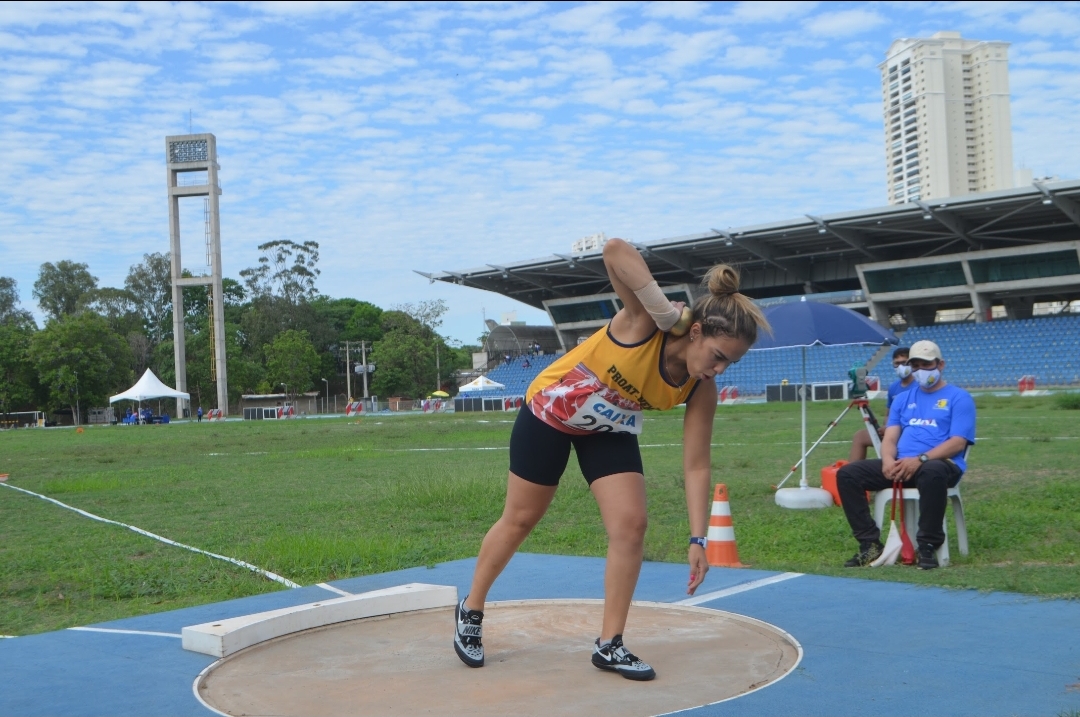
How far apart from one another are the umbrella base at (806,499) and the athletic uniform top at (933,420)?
303 cm

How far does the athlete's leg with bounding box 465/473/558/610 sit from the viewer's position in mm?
4332

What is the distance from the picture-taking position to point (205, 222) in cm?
7438

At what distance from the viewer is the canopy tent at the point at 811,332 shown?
10.1 meters

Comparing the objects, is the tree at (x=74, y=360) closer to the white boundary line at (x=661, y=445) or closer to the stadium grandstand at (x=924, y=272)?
the stadium grandstand at (x=924, y=272)

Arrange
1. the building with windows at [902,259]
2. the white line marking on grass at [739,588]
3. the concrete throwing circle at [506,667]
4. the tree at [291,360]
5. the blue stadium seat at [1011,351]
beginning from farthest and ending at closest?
the tree at [291,360] → the building with windows at [902,259] → the blue stadium seat at [1011,351] → the white line marking on grass at [739,588] → the concrete throwing circle at [506,667]

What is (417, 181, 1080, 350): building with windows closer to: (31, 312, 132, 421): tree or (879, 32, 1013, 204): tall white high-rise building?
(31, 312, 132, 421): tree

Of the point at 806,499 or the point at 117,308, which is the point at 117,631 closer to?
the point at 806,499

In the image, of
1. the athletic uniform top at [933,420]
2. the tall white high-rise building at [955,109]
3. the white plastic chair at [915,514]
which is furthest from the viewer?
the tall white high-rise building at [955,109]

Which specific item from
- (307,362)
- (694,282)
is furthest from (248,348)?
(694,282)

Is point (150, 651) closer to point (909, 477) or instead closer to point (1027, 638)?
point (1027, 638)

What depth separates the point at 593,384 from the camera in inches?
159

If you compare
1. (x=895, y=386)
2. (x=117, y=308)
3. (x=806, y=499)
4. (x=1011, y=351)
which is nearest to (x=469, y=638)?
(x=895, y=386)

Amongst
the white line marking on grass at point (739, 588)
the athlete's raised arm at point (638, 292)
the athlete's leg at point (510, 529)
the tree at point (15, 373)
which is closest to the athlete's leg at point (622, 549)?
the athlete's leg at point (510, 529)

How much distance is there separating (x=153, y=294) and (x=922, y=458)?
105 m
